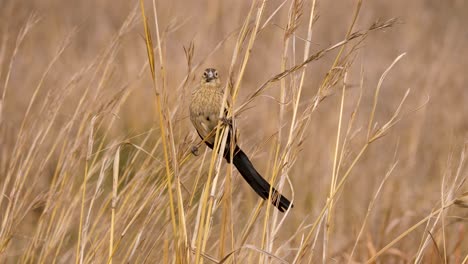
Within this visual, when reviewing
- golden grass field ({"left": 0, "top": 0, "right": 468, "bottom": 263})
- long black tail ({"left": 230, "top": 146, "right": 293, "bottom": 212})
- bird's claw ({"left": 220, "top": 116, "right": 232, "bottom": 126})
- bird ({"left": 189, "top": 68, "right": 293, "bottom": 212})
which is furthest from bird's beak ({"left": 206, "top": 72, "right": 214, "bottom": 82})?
bird's claw ({"left": 220, "top": 116, "right": 232, "bottom": 126})

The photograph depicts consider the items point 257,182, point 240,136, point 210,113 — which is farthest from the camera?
point 240,136

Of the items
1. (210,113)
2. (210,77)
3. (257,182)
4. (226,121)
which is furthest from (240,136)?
(226,121)

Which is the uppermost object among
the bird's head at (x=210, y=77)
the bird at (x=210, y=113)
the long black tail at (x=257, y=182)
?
the bird's head at (x=210, y=77)

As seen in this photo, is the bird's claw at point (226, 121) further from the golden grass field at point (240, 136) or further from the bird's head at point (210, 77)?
the bird's head at point (210, 77)

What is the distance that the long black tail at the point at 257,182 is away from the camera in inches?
75.0

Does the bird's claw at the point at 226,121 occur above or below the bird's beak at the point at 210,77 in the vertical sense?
below

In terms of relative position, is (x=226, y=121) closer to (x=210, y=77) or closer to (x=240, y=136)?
(x=210, y=77)

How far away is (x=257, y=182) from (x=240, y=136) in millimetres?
1917

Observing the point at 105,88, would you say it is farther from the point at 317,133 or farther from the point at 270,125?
the point at 317,133

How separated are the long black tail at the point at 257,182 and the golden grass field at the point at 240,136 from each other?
0.11 feet

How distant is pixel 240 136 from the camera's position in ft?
13.0

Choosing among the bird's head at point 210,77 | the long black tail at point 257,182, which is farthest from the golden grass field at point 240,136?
the bird's head at point 210,77

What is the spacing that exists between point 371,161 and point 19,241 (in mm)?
2038

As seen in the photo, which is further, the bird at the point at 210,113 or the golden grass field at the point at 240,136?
the bird at the point at 210,113
